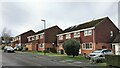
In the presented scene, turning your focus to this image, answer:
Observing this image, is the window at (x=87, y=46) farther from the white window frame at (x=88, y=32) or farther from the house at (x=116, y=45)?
the house at (x=116, y=45)

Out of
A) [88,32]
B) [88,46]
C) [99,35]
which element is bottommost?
[88,46]

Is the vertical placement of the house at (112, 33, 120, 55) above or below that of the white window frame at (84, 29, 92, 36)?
below

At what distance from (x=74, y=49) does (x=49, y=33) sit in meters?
34.6

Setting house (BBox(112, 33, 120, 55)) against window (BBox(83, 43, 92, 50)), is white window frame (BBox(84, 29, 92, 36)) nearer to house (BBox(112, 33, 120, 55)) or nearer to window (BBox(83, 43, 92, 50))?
window (BBox(83, 43, 92, 50))

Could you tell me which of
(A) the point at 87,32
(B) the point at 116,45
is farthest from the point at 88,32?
(B) the point at 116,45

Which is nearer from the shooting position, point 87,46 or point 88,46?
point 88,46

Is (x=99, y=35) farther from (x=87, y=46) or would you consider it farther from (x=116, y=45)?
(x=116, y=45)

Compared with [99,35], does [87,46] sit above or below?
below

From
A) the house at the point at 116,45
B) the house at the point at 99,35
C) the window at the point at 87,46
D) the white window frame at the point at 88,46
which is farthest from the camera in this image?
the window at the point at 87,46

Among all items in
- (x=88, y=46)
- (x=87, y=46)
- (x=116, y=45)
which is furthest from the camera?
(x=87, y=46)

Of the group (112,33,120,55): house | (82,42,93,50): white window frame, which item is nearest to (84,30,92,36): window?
(82,42,93,50): white window frame

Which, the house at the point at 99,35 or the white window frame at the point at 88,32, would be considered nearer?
the house at the point at 99,35

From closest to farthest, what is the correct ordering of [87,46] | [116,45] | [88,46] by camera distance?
1. [116,45]
2. [88,46]
3. [87,46]

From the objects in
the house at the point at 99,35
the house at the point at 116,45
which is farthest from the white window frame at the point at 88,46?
the house at the point at 116,45
